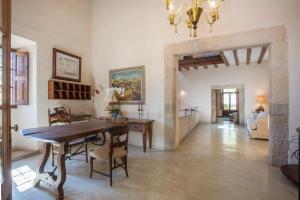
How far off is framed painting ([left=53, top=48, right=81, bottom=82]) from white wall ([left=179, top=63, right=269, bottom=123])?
271 inches

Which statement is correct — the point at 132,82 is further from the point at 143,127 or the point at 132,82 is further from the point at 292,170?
the point at 292,170

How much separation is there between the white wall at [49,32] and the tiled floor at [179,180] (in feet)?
4.75

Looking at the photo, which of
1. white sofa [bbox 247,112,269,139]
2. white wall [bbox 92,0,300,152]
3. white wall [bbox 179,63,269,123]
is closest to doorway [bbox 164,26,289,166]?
white wall [bbox 92,0,300,152]

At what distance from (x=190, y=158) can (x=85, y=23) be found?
4.69 m

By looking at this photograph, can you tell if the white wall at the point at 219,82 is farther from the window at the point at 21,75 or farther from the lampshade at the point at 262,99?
the window at the point at 21,75

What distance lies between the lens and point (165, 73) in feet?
13.5

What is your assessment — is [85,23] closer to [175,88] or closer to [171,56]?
[171,56]

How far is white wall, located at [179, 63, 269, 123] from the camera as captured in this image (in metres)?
8.41

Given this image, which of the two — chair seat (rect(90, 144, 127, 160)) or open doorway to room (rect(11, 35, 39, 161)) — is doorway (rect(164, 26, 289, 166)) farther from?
open doorway to room (rect(11, 35, 39, 161))

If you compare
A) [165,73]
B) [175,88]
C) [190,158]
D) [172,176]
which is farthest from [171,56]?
[172,176]

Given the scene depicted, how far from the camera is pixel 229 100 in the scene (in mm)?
13070

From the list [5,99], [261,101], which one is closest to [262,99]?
[261,101]

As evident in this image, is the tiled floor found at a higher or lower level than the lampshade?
lower

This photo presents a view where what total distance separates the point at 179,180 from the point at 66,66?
383 cm
